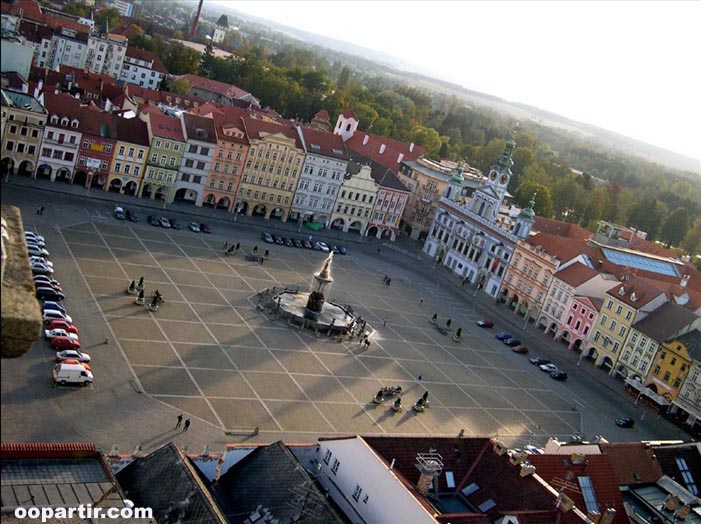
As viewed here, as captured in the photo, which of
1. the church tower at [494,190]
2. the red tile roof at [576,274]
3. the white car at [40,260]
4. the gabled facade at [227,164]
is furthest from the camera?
the church tower at [494,190]

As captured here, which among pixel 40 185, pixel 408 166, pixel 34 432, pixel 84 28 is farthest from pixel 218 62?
pixel 34 432

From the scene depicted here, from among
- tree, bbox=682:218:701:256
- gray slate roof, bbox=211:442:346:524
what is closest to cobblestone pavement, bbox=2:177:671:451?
gray slate roof, bbox=211:442:346:524

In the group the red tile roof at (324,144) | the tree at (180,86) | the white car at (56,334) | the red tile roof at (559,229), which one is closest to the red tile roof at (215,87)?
the tree at (180,86)

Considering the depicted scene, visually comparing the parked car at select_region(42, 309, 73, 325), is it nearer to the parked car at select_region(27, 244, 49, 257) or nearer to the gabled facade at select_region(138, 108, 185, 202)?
the parked car at select_region(27, 244, 49, 257)

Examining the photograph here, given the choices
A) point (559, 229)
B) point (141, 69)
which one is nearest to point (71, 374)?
point (559, 229)

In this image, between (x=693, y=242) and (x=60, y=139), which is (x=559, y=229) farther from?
(x=60, y=139)

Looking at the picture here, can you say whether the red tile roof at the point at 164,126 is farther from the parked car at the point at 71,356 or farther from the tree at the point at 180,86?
the tree at the point at 180,86
